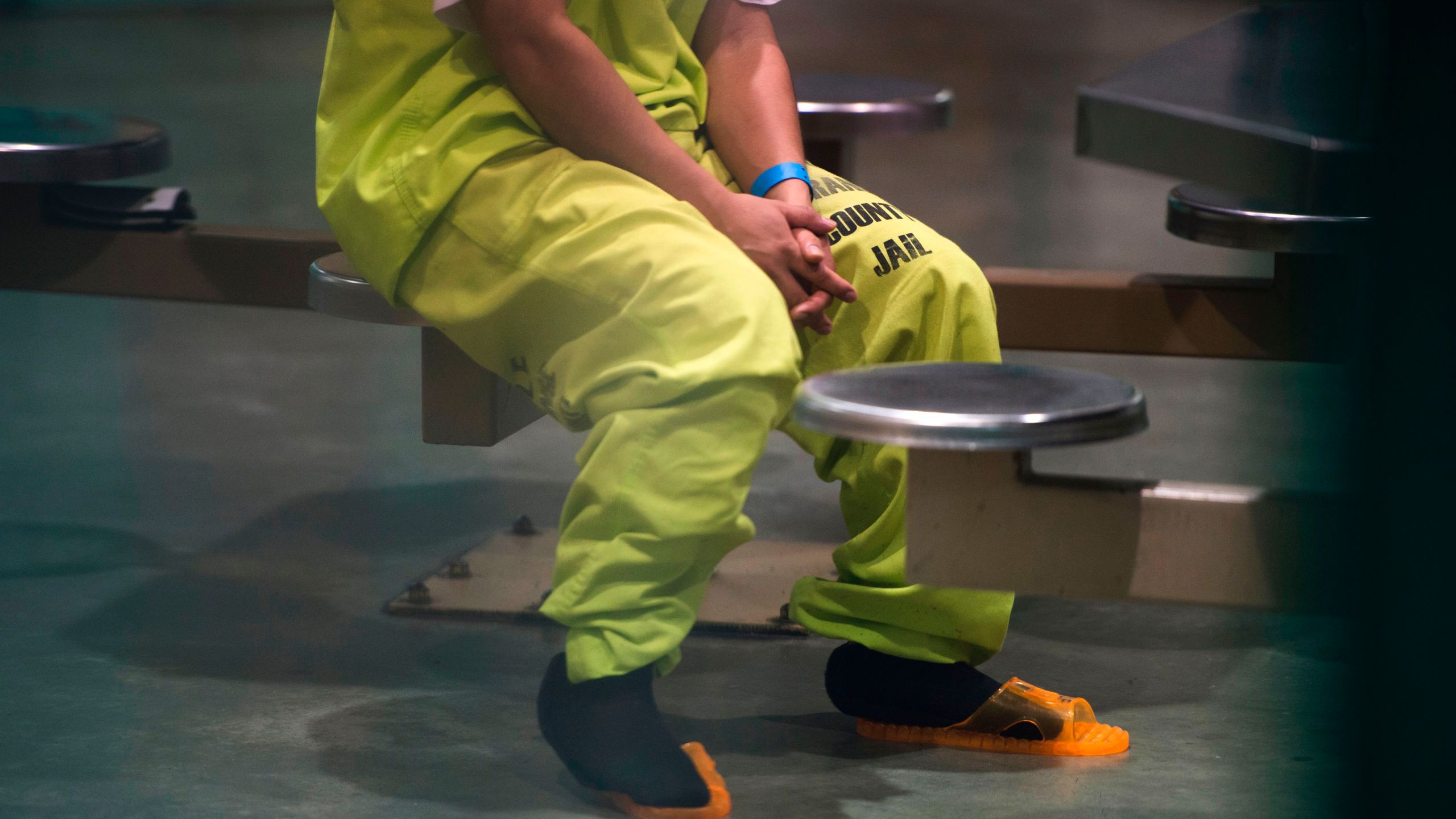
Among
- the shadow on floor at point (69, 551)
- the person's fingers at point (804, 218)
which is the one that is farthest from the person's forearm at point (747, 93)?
the shadow on floor at point (69, 551)

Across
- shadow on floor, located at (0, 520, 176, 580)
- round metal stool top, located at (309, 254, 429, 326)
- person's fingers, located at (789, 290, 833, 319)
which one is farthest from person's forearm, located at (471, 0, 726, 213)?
shadow on floor, located at (0, 520, 176, 580)

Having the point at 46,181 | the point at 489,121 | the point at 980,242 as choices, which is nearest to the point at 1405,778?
the point at 489,121

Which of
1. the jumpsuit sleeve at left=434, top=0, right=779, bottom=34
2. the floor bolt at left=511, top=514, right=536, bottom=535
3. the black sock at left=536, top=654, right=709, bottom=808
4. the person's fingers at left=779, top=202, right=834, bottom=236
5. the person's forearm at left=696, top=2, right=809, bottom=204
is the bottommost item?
the floor bolt at left=511, top=514, right=536, bottom=535

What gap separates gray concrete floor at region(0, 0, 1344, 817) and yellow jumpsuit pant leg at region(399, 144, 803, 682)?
241mm

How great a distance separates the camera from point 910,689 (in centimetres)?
160

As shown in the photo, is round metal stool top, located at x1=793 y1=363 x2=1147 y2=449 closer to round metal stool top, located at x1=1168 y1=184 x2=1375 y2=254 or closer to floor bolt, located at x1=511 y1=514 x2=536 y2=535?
round metal stool top, located at x1=1168 y1=184 x2=1375 y2=254

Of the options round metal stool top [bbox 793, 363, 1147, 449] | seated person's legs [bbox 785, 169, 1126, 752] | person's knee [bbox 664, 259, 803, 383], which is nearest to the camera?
round metal stool top [bbox 793, 363, 1147, 449]

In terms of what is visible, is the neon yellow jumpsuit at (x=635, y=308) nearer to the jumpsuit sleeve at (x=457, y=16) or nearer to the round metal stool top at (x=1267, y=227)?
the jumpsuit sleeve at (x=457, y=16)

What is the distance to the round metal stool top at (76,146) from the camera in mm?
1961

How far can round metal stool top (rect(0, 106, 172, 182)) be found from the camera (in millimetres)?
1961

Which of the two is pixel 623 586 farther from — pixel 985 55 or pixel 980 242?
pixel 985 55

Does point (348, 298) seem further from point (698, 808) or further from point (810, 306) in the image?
point (698, 808)

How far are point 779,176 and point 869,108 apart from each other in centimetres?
84

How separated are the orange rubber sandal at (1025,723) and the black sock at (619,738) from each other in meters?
0.30
